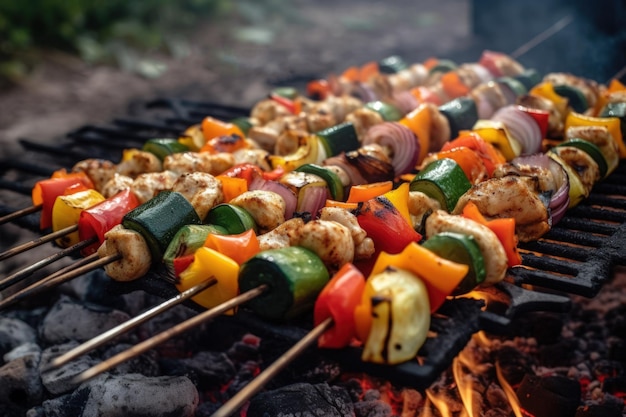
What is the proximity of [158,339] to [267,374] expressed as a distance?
371mm

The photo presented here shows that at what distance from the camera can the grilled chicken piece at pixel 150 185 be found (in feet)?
12.0

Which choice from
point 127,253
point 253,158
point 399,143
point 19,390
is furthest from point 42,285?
point 399,143

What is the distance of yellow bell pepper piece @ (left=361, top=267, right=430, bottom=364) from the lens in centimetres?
238

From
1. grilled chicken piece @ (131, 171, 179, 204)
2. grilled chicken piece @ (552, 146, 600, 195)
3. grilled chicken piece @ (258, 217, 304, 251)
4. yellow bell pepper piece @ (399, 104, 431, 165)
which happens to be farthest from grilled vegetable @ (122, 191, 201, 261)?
grilled chicken piece @ (552, 146, 600, 195)

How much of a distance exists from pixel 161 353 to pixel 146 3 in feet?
32.4

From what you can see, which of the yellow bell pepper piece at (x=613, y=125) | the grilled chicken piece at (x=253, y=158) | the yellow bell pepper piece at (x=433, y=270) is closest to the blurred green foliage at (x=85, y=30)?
the grilled chicken piece at (x=253, y=158)

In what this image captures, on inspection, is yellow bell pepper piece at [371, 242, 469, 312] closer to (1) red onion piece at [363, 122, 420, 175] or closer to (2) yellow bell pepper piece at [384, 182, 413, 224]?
(2) yellow bell pepper piece at [384, 182, 413, 224]

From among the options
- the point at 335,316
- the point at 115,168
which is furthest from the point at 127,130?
the point at 335,316

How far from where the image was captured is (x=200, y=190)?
3.51m

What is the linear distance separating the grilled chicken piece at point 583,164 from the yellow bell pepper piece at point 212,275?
2268 mm

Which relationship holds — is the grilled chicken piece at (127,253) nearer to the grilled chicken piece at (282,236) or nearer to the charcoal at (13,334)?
the grilled chicken piece at (282,236)

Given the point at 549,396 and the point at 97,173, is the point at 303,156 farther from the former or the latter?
the point at 549,396

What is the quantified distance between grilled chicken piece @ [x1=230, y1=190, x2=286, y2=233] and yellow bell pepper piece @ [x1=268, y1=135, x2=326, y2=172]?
2.55 ft

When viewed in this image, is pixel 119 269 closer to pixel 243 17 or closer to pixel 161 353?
pixel 161 353
